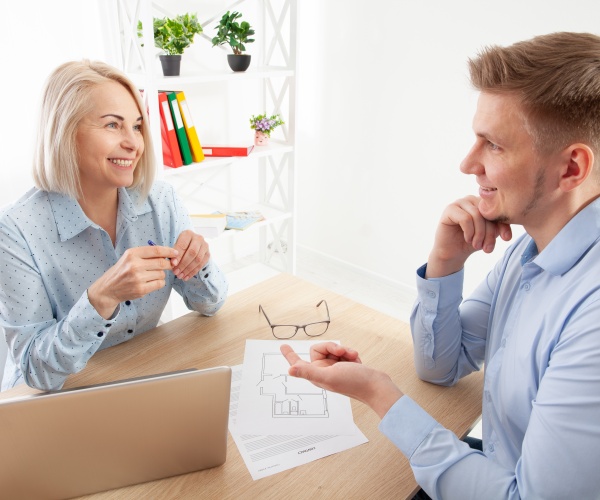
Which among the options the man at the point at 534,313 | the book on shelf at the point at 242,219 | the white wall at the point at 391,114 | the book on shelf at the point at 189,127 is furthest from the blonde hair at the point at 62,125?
the white wall at the point at 391,114

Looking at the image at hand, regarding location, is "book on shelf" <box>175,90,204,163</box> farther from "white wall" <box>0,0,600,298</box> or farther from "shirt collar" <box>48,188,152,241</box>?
"shirt collar" <box>48,188,152,241</box>

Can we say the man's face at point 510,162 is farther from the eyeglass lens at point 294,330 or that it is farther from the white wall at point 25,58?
the white wall at point 25,58

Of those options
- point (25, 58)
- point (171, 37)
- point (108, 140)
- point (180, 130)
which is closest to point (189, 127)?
point (180, 130)

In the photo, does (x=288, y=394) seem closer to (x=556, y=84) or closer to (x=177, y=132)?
(x=556, y=84)

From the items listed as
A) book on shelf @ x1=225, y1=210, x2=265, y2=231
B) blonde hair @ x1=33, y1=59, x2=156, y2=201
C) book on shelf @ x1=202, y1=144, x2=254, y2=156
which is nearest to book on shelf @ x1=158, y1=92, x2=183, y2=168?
book on shelf @ x1=202, y1=144, x2=254, y2=156

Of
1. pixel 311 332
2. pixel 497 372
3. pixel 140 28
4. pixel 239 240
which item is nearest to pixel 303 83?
pixel 239 240

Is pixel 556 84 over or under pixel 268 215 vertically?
over

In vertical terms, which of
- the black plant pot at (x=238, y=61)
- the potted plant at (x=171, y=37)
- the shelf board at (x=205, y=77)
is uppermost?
the potted plant at (x=171, y=37)

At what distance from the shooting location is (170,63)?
234cm

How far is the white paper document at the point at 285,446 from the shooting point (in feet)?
3.18

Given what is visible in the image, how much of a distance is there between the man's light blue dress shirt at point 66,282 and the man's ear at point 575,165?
0.91 meters

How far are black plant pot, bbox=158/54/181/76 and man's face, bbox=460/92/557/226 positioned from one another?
173 centimetres

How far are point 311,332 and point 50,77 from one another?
0.95 m

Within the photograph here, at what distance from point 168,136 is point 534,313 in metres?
1.92
